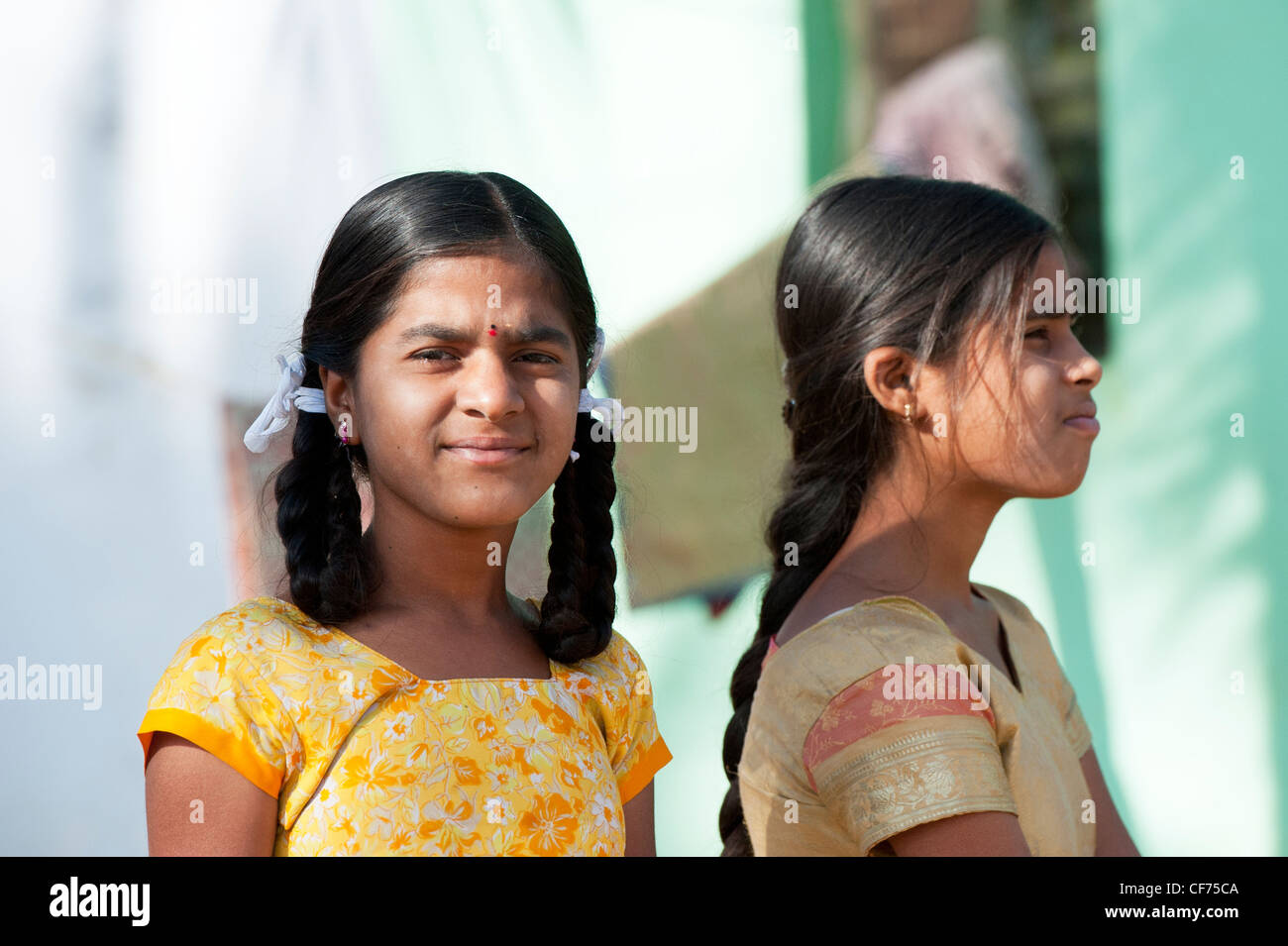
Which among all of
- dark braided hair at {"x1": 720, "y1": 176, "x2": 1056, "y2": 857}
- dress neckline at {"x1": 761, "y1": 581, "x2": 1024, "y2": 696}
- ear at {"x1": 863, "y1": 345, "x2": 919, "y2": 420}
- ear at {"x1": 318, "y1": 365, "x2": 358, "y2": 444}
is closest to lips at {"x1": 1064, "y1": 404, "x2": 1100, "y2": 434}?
dark braided hair at {"x1": 720, "y1": 176, "x2": 1056, "y2": 857}

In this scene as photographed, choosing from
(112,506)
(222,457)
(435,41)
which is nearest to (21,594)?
(112,506)

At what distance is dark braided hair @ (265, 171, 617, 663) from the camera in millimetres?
1572

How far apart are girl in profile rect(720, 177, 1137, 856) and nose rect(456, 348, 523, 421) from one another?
0.54m

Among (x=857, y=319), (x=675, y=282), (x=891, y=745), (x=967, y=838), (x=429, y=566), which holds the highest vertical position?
(x=675, y=282)

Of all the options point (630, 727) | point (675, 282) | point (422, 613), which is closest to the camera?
point (422, 613)

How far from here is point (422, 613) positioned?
1606 millimetres

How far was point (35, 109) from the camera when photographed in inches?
112

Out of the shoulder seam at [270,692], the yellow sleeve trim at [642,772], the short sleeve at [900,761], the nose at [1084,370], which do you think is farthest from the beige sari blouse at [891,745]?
the shoulder seam at [270,692]

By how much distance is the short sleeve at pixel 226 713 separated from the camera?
138 centimetres

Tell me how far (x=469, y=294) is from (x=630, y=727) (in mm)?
586

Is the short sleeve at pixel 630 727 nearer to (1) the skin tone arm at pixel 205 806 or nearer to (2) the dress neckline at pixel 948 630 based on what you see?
(2) the dress neckline at pixel 948 630

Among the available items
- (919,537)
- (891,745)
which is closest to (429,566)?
(891,745)

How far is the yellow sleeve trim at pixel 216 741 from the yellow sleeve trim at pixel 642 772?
48cm

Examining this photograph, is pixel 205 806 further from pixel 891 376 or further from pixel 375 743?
pixel 891 376
